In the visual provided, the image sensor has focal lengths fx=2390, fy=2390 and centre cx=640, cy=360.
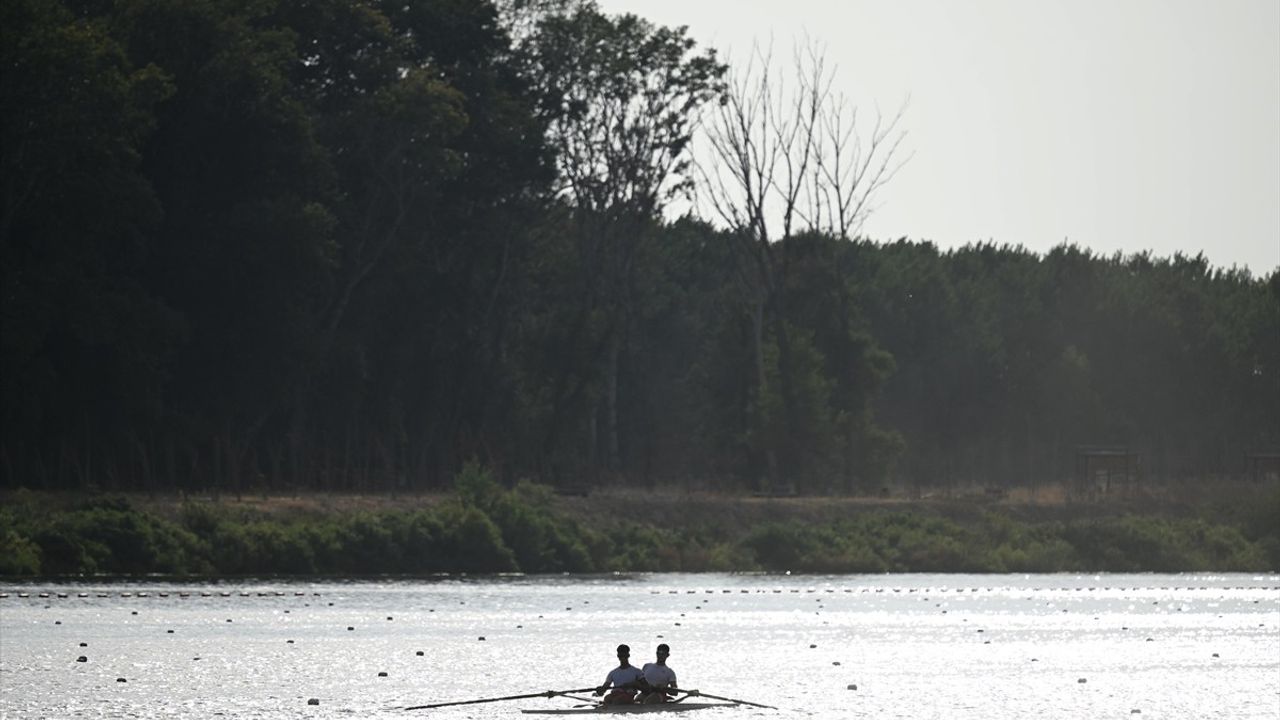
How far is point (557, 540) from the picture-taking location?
88750 millimetres

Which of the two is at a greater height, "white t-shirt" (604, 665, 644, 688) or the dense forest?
the dense forest

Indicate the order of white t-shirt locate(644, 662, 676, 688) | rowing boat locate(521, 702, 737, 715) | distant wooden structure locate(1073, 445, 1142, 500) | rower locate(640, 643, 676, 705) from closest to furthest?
rowing boat locate(521, 702, 737, 715) < rower locate(640, 643, 676, 705) < white t-shirt locate(644, 662, 676, 688) < distant wooden structure locate(1073, 445, 1142, 500)

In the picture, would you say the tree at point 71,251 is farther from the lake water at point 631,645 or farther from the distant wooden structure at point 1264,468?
the distant wooden structure at point 1264,468

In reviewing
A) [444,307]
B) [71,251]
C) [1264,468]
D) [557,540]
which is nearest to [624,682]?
[71,251]

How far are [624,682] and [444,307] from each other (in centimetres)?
6431

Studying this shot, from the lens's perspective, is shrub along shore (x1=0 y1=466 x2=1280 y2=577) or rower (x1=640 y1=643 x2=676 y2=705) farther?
shrub along shore (x1=0 y1=466 x2=1280 y2=577)

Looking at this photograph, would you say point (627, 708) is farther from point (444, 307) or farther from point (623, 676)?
point (444, 307)

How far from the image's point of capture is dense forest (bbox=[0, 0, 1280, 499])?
8312cm

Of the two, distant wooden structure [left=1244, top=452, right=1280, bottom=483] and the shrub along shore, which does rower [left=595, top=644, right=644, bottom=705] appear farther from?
distant wooden structure [left=1244, top=452, right=1280, bottom=483]

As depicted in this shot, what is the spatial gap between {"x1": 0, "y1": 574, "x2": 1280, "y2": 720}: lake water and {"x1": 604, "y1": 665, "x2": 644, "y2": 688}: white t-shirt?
129 centimetres

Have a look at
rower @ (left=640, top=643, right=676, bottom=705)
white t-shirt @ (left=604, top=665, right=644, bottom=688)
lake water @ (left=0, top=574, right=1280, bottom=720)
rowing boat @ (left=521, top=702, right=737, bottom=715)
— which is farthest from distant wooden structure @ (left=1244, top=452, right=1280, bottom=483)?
white t-shirt @ (left=604, top=665, right=644, bottom=688)

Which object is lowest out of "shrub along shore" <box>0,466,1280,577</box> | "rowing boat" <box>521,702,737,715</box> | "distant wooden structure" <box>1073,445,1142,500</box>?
"rowing boat" <box>521,702,737,715</box>

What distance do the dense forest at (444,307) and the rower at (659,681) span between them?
136 feet

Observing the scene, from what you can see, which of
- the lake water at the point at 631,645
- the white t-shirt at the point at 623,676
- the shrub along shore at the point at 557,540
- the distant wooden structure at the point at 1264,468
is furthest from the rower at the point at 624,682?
the distant wooden structure at the point at 1264,468
